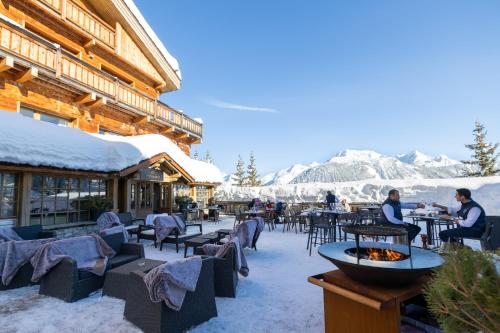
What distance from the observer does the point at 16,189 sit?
7.84m

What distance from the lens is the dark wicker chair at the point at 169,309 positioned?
285 centimetres

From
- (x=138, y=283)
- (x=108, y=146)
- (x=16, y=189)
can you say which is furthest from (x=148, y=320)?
(x=108, y=146)

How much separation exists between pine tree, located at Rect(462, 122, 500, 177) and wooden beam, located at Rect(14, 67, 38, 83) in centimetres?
3571

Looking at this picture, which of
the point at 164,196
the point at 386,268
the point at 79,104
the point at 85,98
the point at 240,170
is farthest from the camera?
the point at 240,170

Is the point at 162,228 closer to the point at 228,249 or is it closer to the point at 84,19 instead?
the point at 228,249

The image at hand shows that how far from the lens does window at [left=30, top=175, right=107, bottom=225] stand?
830 cm

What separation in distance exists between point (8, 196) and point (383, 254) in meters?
9.62

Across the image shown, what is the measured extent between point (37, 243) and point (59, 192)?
17.5 feet

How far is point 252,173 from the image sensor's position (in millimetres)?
43219

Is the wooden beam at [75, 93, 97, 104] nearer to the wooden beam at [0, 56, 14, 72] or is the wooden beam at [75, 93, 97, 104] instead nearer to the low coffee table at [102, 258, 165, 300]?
the wooden beam at [0, 56, 14, 72]

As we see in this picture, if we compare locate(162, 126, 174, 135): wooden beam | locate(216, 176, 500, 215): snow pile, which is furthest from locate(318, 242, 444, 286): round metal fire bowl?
locate(216, 176, 500, 215): snow pile

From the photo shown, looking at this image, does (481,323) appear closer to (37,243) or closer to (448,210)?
(37,243)

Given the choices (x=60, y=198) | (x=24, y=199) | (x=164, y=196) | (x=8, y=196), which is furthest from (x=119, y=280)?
(x=164, y=196)

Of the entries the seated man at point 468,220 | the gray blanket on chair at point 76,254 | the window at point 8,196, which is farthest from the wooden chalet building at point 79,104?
the seated man at point 468,220
